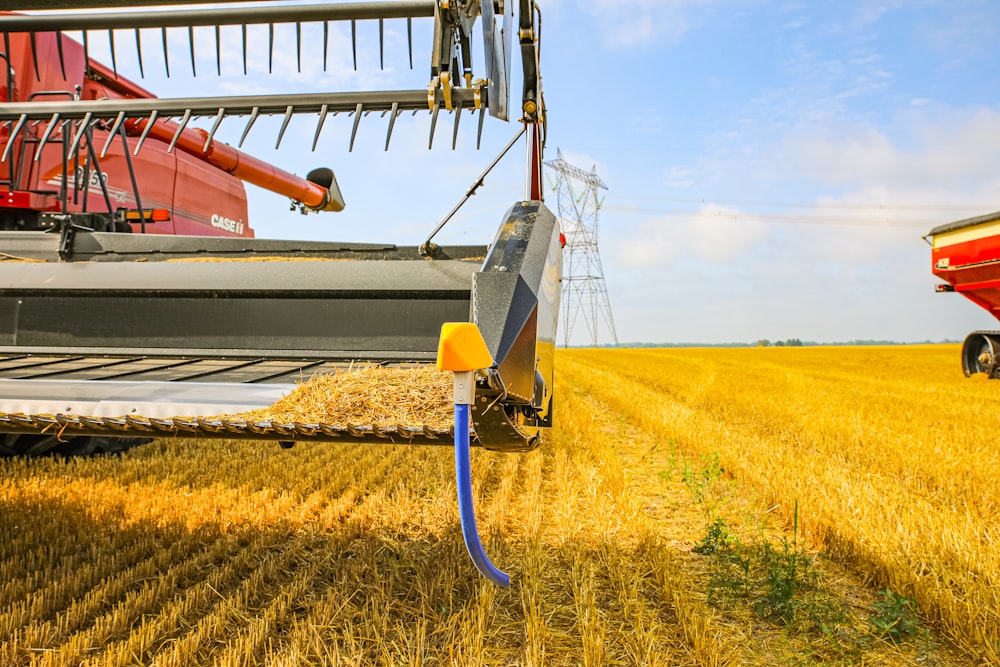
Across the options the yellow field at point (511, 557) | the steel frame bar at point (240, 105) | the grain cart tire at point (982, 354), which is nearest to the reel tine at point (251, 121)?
the steel frame bar at point (240, 105)

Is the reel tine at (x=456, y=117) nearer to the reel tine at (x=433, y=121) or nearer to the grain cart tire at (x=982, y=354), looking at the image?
the reel tine at (x=433, y=121)

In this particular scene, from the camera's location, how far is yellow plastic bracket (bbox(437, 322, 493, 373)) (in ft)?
4.46

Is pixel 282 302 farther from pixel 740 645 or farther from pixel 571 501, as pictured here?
pixel 740 645

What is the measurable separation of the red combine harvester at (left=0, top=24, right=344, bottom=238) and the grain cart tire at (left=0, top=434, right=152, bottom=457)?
1206mm

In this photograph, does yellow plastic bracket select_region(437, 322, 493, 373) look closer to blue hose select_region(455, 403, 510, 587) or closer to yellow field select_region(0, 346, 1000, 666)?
blue hose select_region(455, 403, 510, 587)

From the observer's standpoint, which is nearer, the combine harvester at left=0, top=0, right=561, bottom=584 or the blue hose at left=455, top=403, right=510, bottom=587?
the blue hose at left=455, top=403, right=510, bottom=587

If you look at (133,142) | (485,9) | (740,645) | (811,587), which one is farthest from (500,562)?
(133,142)

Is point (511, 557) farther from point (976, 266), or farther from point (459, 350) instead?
point (976, 266)

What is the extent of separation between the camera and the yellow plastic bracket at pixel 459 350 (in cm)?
136

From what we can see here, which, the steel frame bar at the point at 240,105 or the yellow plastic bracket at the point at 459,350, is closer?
the yellow plastic bracket at the point at 459,350

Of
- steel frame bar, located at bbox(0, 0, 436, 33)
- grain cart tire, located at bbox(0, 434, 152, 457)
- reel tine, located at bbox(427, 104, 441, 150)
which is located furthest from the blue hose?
grain cart tire, located at bbox(0, 434, 152, 457)

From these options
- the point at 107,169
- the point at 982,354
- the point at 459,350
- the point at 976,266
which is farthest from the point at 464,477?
the point at 982,354

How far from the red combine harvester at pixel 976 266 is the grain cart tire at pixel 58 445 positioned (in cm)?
1099

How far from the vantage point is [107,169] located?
4832mm
